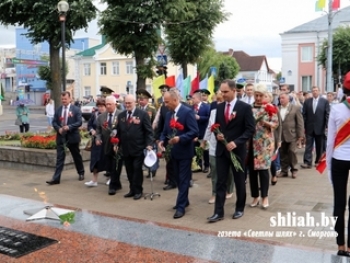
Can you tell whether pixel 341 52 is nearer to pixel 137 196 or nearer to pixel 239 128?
pixel 137 196

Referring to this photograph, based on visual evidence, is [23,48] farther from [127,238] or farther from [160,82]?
[127,238]

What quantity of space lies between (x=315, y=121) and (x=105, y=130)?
500 cm

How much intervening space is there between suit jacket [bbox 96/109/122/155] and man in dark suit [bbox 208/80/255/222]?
2488 mm

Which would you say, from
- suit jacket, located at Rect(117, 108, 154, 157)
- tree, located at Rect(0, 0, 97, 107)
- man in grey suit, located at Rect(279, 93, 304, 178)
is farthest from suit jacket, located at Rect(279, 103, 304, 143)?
tree, located at Rect(0, 0, 97, 107)

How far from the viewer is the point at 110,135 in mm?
7613

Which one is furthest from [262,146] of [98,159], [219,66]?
[219,66]

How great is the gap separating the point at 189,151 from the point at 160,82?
5543 millimetres

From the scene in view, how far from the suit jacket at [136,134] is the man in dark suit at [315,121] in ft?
14.5

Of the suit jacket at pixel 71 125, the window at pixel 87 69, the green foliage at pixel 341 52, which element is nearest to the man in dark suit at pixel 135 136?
the suit jacket at pixel 71 125

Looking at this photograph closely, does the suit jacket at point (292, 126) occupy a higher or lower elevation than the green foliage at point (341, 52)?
lower

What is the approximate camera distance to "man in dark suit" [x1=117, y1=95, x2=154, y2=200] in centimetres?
714

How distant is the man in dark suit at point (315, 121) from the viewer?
9.93 metres

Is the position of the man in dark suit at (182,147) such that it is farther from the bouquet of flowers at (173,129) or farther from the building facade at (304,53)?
the building facade at (304,53)

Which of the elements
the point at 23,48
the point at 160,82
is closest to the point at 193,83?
the point at 160,82
